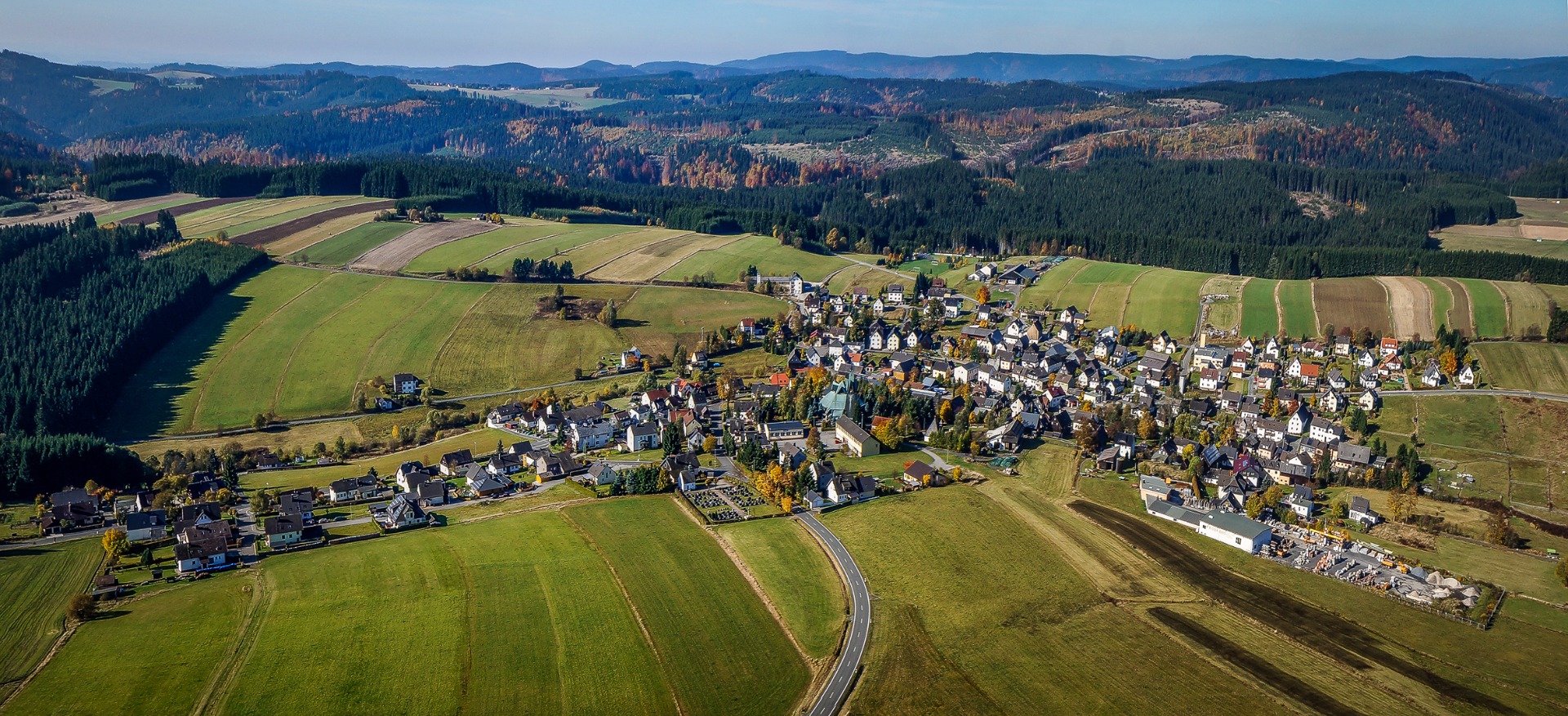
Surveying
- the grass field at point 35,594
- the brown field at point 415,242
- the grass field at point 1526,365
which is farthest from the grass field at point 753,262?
the grass field at point 35,594

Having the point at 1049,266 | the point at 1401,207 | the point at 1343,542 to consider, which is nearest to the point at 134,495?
the point at 1343,542

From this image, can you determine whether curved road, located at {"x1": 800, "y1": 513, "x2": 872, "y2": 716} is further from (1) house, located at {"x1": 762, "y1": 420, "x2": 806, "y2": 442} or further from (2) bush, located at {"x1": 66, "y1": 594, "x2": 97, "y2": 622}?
(2) bush, located at {"x1": 66, "y1": 594, "x2": 97, "y2": 622}

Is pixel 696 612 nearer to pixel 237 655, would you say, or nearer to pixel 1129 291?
pixel 237 655

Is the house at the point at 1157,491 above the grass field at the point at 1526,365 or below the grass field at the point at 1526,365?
below

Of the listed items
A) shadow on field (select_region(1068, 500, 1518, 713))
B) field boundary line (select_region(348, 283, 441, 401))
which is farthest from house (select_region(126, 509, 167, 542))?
shadow on field (select_region(1068, 500, 1518, 713))

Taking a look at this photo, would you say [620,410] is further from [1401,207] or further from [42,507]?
[1401,207]

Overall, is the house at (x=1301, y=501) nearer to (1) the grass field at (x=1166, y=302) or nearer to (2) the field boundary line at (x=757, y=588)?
(2) the field boundary line at (x=757, y=588)

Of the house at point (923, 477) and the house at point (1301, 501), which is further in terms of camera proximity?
the house at point (923, 477)
